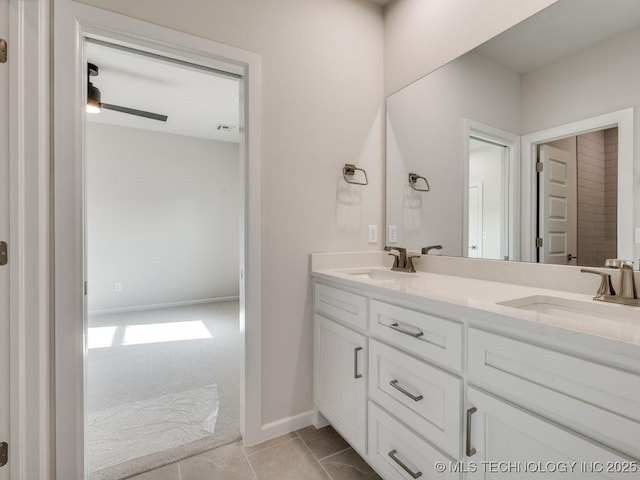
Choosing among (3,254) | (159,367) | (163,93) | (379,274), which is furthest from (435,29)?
(159,367)

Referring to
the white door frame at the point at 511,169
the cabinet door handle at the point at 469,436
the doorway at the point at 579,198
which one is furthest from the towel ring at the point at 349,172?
the cabinet door handle at the point at 469,436

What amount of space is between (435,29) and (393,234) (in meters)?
1.20

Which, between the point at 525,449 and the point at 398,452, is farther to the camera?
the point at 398,452

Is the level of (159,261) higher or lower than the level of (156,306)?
higher

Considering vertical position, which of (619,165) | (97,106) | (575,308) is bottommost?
(575,308)

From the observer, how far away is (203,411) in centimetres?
195

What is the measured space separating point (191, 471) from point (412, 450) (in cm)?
Answer: 104

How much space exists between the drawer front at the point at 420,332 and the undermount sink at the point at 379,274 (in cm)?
47

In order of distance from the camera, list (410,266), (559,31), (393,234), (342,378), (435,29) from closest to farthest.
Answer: (559,31) < (342,378) < (435,29) < (410,266) < (393,234)

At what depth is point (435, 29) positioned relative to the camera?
1743 millimetres

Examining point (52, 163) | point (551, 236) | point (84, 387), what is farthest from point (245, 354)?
point (551, 236)

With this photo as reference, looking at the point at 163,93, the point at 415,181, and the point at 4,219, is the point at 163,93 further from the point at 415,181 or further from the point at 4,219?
the point at 415,181

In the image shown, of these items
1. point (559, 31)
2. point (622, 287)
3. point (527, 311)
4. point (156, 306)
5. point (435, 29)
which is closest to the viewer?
point (527, 311)

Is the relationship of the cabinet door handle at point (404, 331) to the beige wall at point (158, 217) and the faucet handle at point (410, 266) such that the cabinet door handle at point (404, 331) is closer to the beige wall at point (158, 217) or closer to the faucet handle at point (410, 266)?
the faucet handle at point (410, 266)
